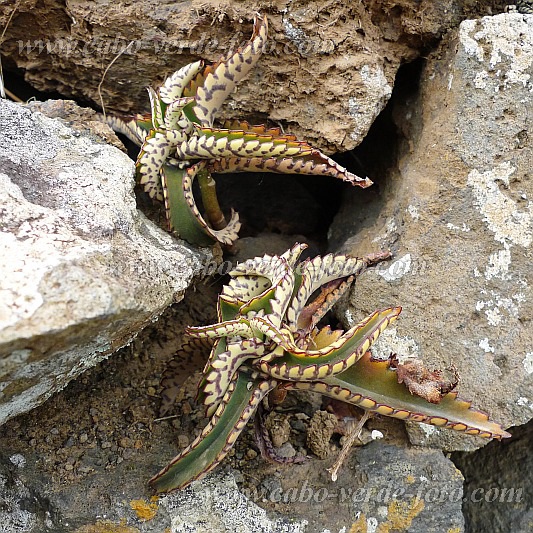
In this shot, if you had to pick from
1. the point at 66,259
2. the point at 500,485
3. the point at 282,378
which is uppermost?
the point at 66,259

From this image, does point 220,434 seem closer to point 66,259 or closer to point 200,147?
point 66,259

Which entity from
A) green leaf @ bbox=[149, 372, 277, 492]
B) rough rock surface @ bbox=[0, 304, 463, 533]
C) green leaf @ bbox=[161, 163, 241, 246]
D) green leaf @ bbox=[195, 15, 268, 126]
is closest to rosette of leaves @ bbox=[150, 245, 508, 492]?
green leaf @ bbox=[149, 372, 277, 492]

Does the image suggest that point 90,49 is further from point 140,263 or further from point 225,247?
point 140,263

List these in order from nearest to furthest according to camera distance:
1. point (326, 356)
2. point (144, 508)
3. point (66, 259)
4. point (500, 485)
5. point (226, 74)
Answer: point (66, 259) → point (326, 356) → point (144, 508) → point (226, 74) → point (500, 485)

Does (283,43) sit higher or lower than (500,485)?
higher

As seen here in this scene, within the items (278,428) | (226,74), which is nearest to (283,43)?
(226,74)

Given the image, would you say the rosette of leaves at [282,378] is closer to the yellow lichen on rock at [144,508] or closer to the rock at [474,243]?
the yellow lichen on rock at [144,508]

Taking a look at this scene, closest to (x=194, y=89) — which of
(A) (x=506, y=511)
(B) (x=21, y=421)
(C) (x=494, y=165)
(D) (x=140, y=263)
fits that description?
(D) (x=140, y=263)

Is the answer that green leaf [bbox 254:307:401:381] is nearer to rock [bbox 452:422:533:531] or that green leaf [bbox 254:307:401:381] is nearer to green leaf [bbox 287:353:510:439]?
green leaf [bbox 287:353:510:439]
